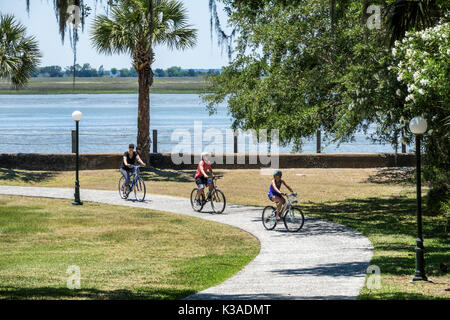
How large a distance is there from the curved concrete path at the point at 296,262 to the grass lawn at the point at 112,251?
0.45 meters

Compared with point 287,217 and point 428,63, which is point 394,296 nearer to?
point 428,63

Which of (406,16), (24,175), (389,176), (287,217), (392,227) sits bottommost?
(392,227)

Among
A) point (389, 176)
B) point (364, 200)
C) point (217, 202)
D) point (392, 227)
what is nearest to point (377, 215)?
point (392, 227)

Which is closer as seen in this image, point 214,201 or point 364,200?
point 214,201

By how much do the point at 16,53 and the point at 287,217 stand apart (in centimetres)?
1954

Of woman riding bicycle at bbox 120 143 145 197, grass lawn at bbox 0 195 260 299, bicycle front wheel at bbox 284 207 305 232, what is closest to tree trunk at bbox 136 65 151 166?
woman riding bicycle at bbox 120 143 145 197

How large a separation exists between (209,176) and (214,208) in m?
1.02

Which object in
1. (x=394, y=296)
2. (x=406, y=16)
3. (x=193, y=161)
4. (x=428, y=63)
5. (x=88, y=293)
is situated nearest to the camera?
(x=394, y=296)

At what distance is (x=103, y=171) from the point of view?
104ft

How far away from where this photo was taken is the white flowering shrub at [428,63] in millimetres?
13477

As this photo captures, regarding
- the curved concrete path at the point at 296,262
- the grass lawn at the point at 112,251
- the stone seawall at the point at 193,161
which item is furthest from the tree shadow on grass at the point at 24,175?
the curved concrete path at the point at 296,262

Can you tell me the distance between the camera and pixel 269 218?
18016 mm

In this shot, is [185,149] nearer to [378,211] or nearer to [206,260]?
[378,211]

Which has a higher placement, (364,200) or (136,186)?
(136,186)
